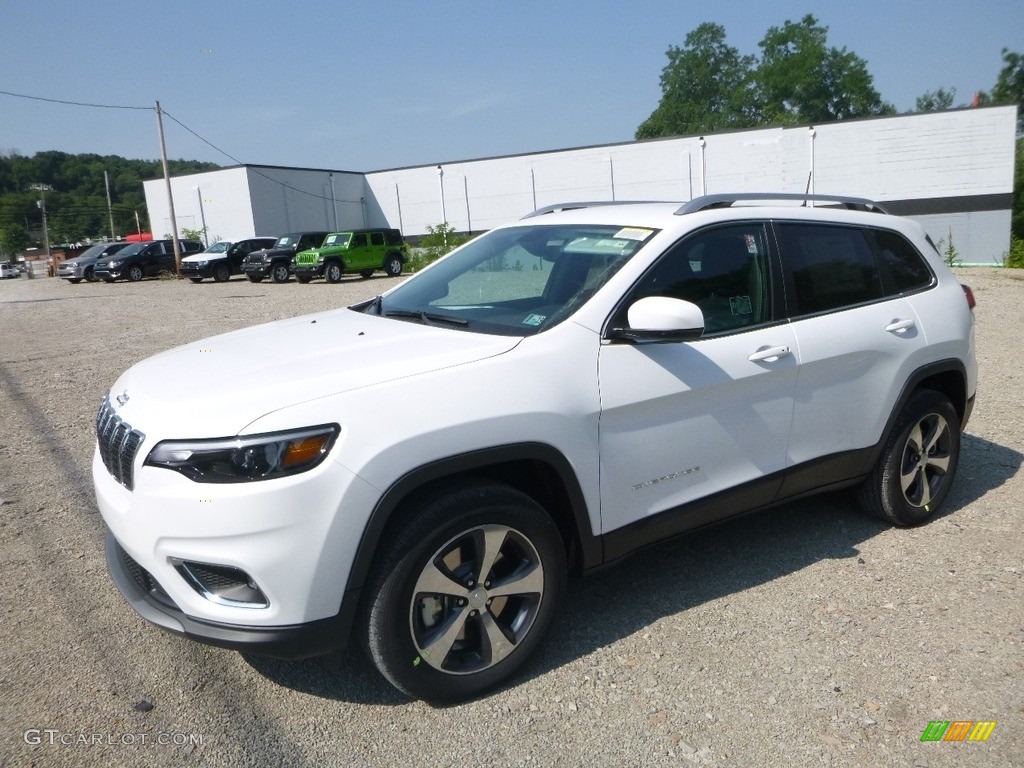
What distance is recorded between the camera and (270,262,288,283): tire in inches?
1188

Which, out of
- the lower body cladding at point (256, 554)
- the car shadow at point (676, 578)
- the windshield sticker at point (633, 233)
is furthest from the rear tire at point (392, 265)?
the lower body cladding at point (256, 554)

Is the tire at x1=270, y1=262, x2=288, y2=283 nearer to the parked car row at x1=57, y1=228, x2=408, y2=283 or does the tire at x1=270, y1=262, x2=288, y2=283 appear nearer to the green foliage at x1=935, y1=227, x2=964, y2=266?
the parked car row at x1=57, y1=228, x2=408, y2=283

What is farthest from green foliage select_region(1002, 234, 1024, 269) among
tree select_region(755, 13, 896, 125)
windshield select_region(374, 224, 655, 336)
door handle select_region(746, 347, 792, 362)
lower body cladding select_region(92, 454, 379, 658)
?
tree select_region(755, 13, 896, 125)

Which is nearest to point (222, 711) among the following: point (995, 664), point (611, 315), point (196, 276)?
point (611, 315)

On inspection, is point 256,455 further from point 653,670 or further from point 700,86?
point 700,86

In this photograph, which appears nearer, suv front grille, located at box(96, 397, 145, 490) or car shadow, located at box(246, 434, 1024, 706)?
suv front grille, located at box(96, 397, 145, 490)

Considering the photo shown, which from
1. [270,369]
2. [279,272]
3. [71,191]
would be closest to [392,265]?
[279,272]

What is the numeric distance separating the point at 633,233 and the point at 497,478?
127cm

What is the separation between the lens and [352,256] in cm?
2938

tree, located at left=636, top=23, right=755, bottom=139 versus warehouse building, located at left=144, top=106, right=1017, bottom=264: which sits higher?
tree, located at left=636, top=23, right=755, bottom=139

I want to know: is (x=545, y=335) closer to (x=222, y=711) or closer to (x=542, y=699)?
(x=542, y=699)

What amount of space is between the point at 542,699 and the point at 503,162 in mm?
41137

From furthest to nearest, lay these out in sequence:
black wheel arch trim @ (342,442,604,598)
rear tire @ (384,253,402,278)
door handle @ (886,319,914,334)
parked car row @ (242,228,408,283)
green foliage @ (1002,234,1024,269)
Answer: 1. rear tire @ (384,253,402,278)
2. green foliage @ (1002,234,1024,269)
3. parked car row @ (242,228,408,283)
4. door handle @ (886,319,914,334)
5. black wheel arch trim @ (342,442,604,598)

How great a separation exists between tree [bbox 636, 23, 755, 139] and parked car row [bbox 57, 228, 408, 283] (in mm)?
58502
